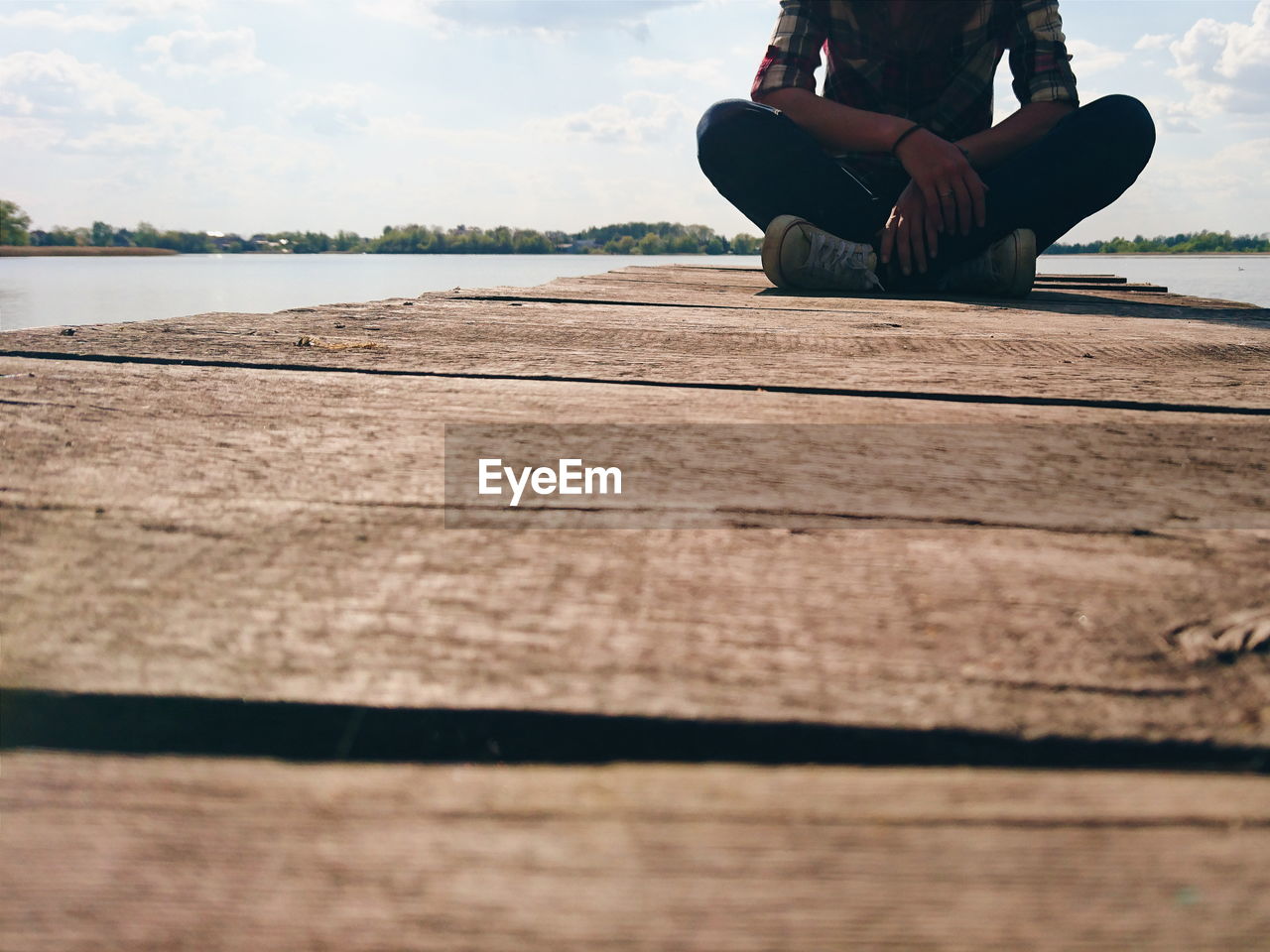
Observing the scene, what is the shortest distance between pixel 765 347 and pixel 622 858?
980 millimetres

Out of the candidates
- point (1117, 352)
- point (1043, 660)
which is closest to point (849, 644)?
point (1043, 660)

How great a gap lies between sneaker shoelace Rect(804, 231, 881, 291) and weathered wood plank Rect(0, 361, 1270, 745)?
1.66m

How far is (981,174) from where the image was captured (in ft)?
6.58

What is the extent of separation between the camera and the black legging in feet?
6.25

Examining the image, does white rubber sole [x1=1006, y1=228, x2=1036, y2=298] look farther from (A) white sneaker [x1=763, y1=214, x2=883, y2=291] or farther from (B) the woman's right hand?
(A) white sneaker [x1=763, y1=214, x2=883, y2=291]

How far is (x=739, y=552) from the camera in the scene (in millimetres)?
450

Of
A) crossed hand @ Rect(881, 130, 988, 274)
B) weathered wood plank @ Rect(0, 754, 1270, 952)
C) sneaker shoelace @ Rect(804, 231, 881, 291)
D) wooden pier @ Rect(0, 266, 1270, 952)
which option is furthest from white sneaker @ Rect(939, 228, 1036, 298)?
weathered wood plank @ Rect(0, 754, 1270, 952)

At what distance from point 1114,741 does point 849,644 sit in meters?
0.10

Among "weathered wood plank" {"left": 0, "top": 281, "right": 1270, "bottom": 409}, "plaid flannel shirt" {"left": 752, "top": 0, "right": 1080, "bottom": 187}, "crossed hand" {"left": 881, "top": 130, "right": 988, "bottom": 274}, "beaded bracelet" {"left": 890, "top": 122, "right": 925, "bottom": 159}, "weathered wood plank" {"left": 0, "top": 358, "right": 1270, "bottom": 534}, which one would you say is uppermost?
"plaid flannel shirt" {"left": 752, "top": 0, "right": 1080, "bottom": 187}

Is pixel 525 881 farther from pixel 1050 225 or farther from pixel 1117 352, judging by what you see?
pixel 1050 225

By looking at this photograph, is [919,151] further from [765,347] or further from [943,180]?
[765,347]

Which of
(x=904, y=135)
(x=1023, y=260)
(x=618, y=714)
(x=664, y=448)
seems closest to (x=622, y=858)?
(x=618, y=714)

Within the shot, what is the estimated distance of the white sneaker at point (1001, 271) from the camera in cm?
198

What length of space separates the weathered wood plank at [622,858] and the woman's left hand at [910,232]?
1.74m
